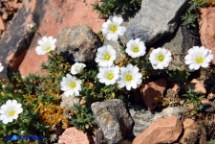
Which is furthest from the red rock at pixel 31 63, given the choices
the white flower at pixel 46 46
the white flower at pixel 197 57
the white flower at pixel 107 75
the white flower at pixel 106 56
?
the white flower at pixel 197 57

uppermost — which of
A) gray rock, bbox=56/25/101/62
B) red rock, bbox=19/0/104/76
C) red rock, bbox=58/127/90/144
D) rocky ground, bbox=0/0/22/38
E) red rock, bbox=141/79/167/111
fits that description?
rocky ground, bbox=0/0/22/38

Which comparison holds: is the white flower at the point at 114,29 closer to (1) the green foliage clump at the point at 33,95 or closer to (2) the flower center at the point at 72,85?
(2) the flower center at the point at 72,85

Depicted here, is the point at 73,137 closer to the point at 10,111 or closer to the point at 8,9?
the point at 10,111

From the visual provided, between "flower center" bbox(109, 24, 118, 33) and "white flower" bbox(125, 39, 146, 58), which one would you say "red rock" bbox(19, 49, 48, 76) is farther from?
"white flower" bbox(125, 39, 146, 58)

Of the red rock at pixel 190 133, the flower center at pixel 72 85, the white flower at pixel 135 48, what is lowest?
the red rock at pixel 190 133

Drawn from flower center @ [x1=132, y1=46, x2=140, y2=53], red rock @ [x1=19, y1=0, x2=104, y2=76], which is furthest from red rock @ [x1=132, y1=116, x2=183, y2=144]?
red rock @ [x1=19, y1=0, x2=104, y2=76]

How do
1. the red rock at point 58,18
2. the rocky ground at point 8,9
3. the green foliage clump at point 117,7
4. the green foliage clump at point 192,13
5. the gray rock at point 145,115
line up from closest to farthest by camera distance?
1. the gray rock at point 145,115
2. the green foliage clump at point 192,13
3. the green foliage clump at point 117,7
4. the red rock at point 58,18
5. the rocky ground at point 8,9
